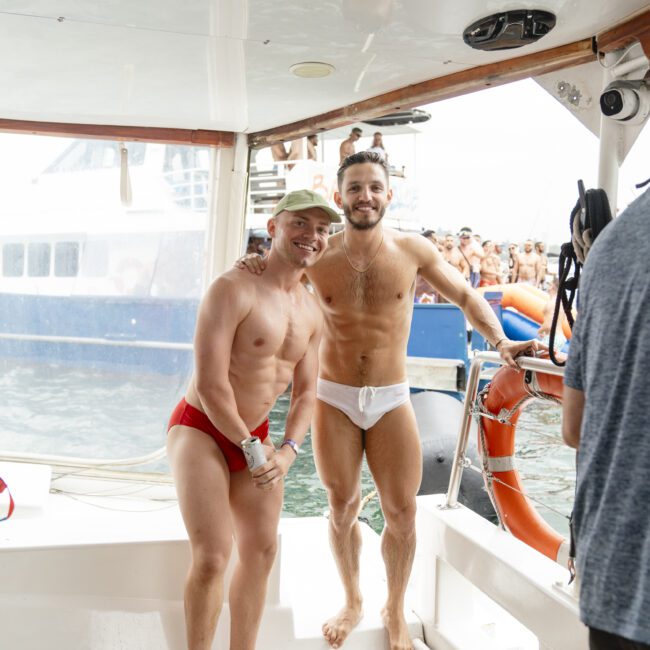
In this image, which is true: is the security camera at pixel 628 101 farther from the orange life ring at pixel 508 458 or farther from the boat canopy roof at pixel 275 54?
the orange life ring at pixel 508 458

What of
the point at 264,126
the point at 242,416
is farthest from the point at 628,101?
the point at 264,126

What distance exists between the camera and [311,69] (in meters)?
2.88

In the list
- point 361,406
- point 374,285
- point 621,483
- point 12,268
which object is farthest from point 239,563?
point 12,268

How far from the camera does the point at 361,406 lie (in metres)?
2.71

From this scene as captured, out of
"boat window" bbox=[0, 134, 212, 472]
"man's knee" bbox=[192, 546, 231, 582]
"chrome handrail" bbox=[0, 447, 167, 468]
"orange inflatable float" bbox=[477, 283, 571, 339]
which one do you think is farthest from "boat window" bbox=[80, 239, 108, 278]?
"orange inflatable float" bbox=[477, 283, 571, 339]

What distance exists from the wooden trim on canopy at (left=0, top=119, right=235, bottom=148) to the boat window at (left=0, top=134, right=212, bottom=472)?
10 cm

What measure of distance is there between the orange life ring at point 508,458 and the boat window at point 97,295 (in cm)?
218

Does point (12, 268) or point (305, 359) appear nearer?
point (305, 359)

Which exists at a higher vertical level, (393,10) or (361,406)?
(393,10)

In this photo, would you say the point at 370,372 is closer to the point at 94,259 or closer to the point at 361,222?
the point at 361,222

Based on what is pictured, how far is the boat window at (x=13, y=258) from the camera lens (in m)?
4.09

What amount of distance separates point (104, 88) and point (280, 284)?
1552 mm

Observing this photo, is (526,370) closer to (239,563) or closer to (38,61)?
(239,563)

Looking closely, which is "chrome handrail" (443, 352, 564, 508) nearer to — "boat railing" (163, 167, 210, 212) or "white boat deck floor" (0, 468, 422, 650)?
"white boat deck floor" (0, 468, 422, 650)
